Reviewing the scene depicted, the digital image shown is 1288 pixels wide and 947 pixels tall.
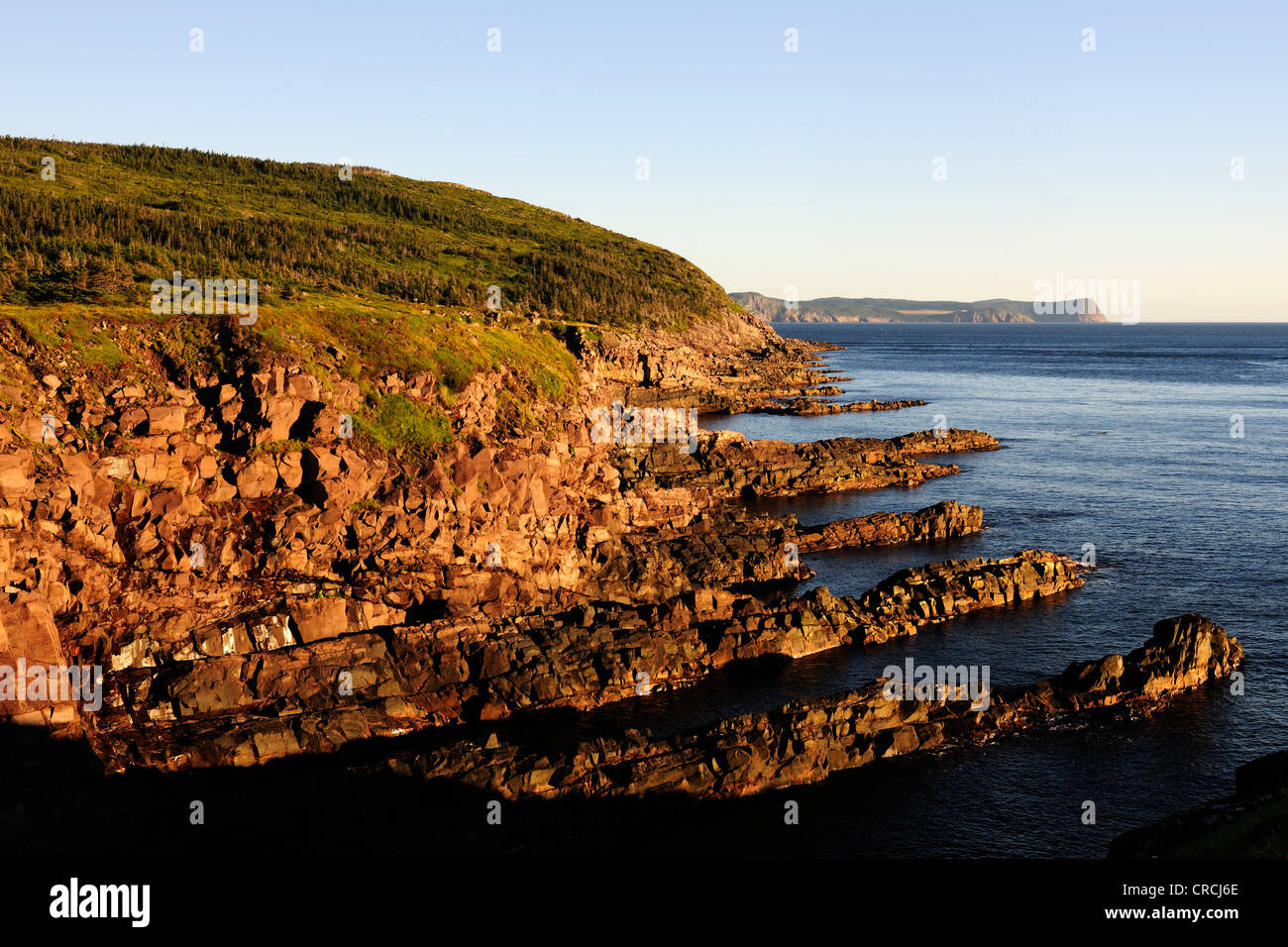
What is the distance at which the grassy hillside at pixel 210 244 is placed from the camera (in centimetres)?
7438

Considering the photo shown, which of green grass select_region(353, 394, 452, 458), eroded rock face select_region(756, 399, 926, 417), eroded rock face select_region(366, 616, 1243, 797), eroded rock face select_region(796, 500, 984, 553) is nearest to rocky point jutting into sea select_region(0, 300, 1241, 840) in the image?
eroded rock face select_region(366, 616, 1243, 797)

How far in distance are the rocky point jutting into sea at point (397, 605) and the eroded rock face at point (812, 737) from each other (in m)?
0.13

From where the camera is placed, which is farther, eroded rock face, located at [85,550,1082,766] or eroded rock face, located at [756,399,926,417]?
eroded rock face, located at [756,399,926,417]

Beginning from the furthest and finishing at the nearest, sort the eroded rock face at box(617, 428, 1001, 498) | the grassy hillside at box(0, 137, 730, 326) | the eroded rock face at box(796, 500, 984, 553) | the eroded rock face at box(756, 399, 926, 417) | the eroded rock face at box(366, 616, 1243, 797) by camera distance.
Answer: the eroded rock face at box(756, 399, 926, 417), the eroded rock face at box(617, 428, 1001, 498), the eroded rock face at box(796, 500, 984, 553), the grassy hillside at box(0, 137, 730, 326), the eroded rock face at box(366, 616, 1243, 797)

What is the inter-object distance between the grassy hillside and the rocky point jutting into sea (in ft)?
55.6

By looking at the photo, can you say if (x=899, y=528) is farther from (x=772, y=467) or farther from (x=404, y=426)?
(x=404, y=426)

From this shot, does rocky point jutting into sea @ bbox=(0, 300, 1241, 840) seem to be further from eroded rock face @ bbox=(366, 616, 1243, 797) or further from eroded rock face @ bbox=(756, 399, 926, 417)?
eroded rock face @ bbox=(756, 399, 926, 417)

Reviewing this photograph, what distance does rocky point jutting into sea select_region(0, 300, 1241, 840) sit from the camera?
Result: 43.0 meters

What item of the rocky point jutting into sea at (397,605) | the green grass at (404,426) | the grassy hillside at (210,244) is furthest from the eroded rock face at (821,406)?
the green grass at (404,426)

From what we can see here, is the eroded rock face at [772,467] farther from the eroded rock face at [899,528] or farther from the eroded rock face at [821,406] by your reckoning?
the eroded rock face at [821,406]

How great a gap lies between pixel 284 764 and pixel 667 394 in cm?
13578

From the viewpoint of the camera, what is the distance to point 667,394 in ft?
568
